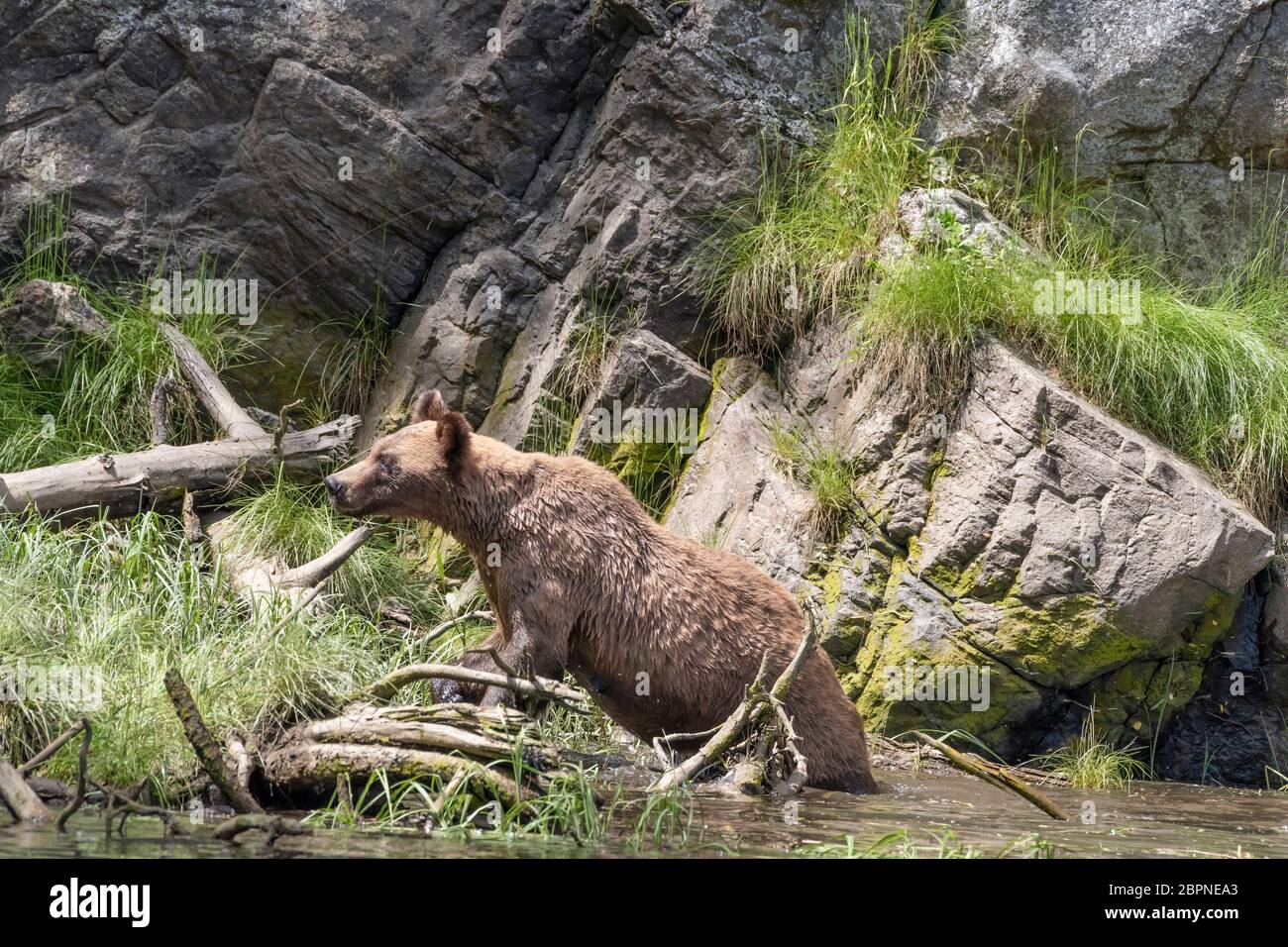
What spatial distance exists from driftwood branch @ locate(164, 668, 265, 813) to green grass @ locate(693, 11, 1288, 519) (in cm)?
495

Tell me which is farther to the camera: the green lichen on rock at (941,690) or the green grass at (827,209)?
the green grass at (827,209)

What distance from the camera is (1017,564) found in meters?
7.77

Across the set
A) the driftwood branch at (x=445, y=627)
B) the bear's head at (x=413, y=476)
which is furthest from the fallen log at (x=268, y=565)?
the bear's head at (x=413, y=476)

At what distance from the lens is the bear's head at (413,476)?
267 inches

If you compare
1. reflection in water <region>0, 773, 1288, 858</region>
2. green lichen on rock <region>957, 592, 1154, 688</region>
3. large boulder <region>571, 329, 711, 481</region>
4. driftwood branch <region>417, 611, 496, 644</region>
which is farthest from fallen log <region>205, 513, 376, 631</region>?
green lichen on rock <region>957, 592, 1154, 688</region>

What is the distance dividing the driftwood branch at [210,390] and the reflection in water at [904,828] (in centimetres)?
442

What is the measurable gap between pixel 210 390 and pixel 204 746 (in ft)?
16.1

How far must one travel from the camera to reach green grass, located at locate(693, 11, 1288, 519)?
8.52 meters

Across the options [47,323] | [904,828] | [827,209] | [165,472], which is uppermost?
[827,209]

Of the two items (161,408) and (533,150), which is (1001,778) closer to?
(161,408)

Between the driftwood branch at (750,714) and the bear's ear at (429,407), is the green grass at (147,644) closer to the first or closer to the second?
the bear's ear at (429,407)

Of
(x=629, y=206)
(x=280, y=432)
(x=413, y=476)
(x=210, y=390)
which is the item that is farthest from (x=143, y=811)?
(x=629, y=206)
